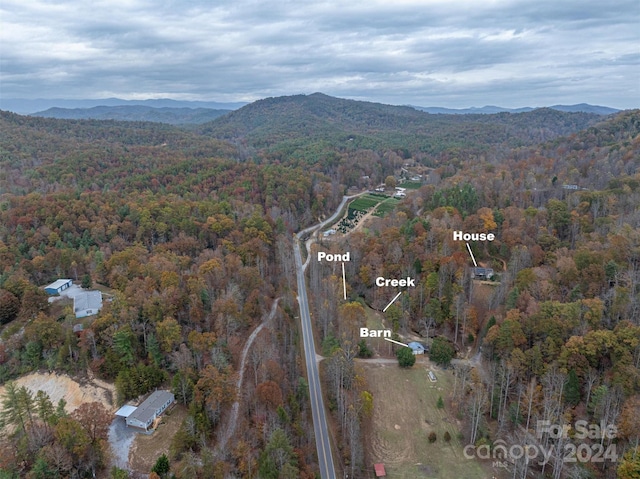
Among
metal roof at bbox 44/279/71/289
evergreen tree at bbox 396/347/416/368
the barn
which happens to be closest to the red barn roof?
evergreen tree at bbox 396/347/416/368

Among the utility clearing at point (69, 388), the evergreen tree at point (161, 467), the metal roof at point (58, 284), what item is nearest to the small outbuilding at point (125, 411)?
the utility clearing at point (69, 388)

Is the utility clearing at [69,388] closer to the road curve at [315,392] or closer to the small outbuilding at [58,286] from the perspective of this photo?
the small outbuilding at [58,286]

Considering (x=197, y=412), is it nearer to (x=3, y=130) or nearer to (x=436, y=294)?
(x=436, y=294)

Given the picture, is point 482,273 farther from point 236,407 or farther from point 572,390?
point 236,407

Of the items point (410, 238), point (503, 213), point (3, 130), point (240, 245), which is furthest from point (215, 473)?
point (3, 130)

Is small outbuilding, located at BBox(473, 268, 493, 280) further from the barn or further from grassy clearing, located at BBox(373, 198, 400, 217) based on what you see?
the barn
